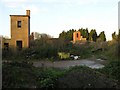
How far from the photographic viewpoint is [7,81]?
10102 mm

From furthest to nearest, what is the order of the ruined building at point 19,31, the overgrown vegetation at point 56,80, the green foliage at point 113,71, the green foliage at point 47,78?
A: the ruined building at point 19,31 < the green foliage at point 113,71 < the overgrown vegetation at point 56,80 < the green foliage at point 47,78

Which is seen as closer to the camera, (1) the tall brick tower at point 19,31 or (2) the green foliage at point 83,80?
(2) the green foliage at point 83,80

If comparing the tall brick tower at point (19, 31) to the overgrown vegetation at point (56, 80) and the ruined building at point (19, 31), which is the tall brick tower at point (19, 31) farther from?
the overgrown vegetation at point (56, 80)

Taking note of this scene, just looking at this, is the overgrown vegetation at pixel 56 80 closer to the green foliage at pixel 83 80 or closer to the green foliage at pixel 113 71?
the green foliage at pixel 83 80

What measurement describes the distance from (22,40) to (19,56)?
6600mm

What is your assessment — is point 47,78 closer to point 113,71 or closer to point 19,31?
point 113,71

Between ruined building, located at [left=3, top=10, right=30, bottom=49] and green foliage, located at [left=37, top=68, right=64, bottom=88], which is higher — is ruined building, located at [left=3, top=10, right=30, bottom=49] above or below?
above

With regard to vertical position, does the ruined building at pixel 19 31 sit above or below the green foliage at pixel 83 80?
above

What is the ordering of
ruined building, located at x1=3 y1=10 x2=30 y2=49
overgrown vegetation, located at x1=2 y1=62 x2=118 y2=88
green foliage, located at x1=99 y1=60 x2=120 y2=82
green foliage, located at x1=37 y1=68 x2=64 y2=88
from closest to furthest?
green foliage, located at x1=37 y1=68 x2=64 y2=88, overgrown vegetation, located at x1=2 y1=62 x2=118 y2=88, green foliage, located at x1=99 y1=60 x2=120 y2=82, ruined building, located at x1=3 y1=10 x2=30 y2=49

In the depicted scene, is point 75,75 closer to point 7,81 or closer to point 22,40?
point 7,81

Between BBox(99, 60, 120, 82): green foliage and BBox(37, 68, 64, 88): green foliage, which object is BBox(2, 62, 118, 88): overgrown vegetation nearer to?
BBox(37, 68, 64, 88): green foliage

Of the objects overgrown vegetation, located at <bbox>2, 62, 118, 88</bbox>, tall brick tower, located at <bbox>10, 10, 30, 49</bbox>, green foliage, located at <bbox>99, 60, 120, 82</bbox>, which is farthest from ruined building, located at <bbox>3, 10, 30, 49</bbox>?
overgrown vegetation, located at <bbox>2, 62, 118, 88</bbox>

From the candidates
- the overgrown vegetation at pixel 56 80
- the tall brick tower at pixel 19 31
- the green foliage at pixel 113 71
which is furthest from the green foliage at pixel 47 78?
the tall brick tower at pixel 19 31

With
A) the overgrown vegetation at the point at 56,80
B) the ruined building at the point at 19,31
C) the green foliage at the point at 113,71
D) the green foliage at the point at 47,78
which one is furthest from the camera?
the ruined building at the point at 19,31
